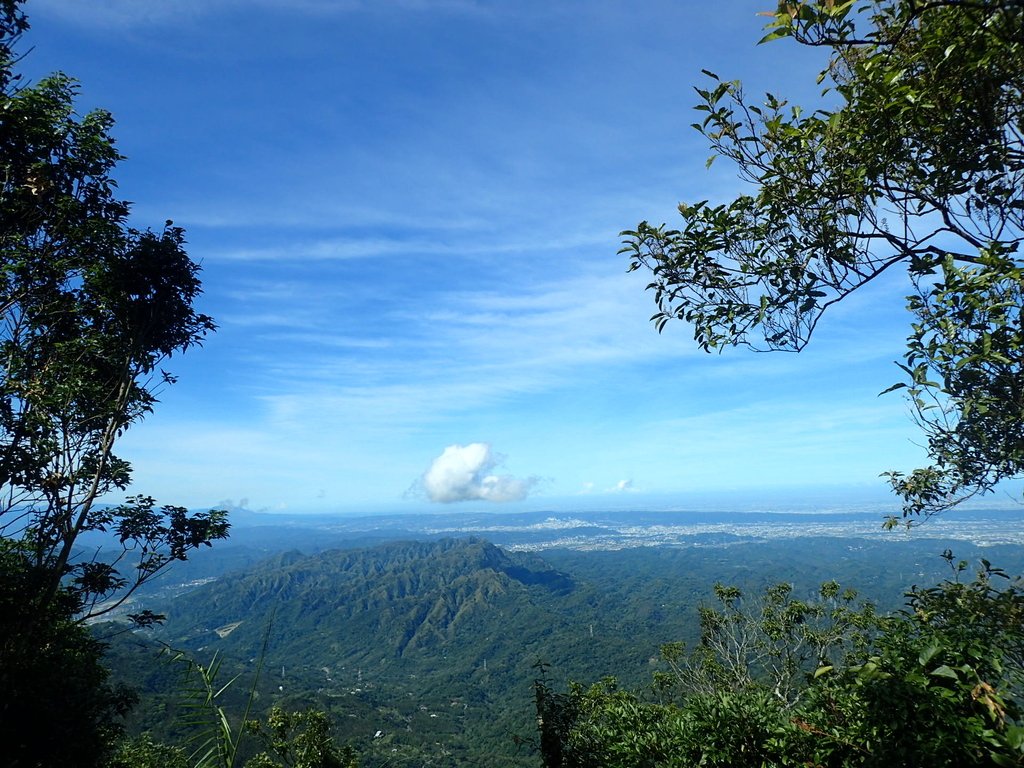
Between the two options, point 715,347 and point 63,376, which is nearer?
point 715,347

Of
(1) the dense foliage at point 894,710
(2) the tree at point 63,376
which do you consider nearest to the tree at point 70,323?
(2) the tree at point 63,376

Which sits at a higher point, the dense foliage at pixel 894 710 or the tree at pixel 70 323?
the tree at pixel 70 323

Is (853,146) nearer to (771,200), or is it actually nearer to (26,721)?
(771,200)

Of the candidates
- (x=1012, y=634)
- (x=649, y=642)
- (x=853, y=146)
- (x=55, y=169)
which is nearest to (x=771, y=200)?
(x=853, y=146)

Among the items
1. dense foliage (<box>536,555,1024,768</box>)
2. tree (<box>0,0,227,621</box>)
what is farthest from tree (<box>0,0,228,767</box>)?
dense foliage (<box>536,555,1024,768</box>)

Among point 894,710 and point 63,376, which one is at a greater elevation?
point 63,376

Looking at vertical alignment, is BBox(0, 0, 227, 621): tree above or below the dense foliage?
above

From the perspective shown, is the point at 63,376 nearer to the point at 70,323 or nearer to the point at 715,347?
the point at 70,323

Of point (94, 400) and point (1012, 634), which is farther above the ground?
point (94, 400)

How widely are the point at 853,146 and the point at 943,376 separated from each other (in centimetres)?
182

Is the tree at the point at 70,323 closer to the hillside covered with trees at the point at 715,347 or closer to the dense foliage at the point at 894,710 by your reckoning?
the hillside covered with trees at the point at 715,347

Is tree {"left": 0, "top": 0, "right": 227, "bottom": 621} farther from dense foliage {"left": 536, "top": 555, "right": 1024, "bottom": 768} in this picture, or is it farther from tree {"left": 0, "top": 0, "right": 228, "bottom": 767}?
dense foliage {"left": 536, "top": 555, "right": 1024, "bottom": 768}

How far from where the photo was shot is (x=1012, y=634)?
3.99 m

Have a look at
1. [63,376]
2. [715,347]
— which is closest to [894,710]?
[715,347]
